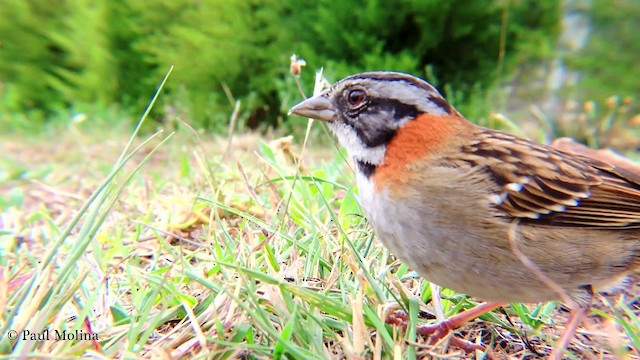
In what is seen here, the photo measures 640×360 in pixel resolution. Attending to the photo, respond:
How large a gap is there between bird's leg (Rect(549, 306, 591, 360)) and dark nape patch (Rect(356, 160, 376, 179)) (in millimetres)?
969

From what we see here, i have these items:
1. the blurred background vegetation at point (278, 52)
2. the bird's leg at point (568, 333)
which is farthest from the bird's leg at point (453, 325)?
the blurred background vegetation at point (278, 52)

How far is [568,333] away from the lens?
2.38 m

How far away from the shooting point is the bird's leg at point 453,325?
234 centimetres

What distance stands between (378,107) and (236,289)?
1064mm

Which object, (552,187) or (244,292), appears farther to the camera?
(552,187)

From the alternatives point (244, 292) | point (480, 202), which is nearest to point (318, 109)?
point (480, 202)

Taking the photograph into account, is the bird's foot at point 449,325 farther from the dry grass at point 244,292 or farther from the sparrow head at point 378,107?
the sparrow head at point 378,107

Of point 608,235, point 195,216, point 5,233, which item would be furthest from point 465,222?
point 5,233

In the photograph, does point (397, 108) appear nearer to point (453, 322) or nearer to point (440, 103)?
point (440, 103)

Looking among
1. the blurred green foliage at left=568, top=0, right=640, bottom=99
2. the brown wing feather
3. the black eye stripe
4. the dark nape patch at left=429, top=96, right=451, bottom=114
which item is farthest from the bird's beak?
the blurred green foliage at left=568, top=0, right=640, bottom=99

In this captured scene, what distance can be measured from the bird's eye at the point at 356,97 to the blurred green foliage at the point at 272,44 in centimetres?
543

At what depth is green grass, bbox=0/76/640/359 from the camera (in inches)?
80.6

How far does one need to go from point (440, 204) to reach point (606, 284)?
32.1 inches

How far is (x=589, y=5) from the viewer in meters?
13.7
